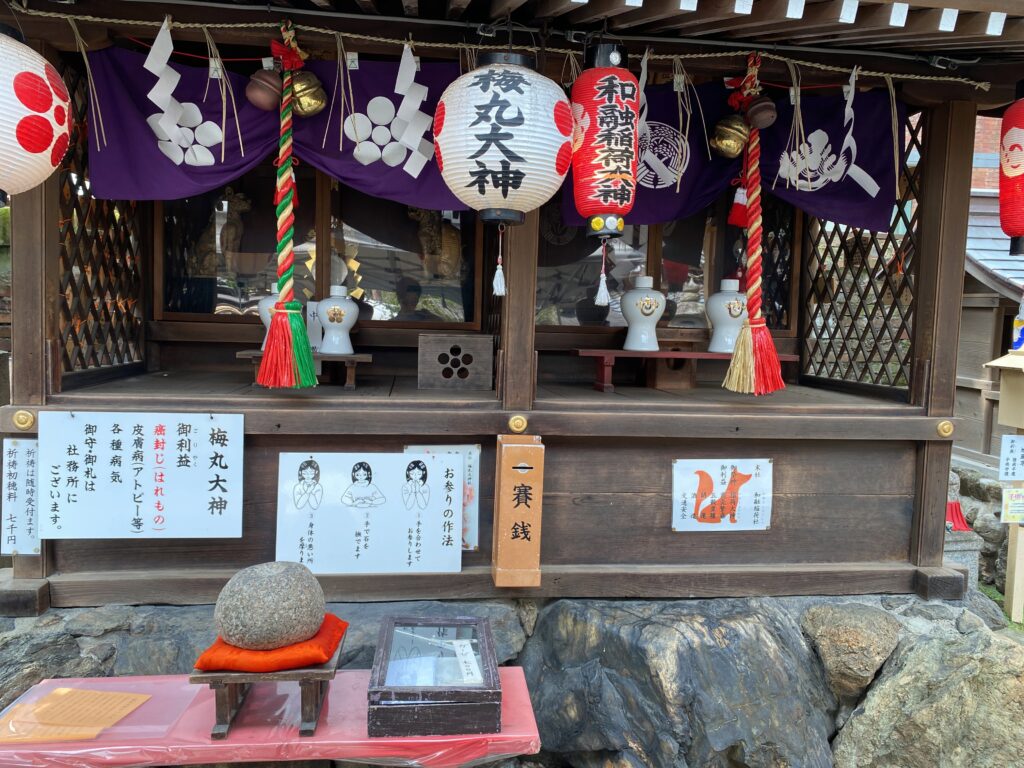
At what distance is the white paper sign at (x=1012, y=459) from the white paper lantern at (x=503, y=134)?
15.3 feet

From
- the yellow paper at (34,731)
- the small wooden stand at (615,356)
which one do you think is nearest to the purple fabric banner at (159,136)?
the small wooden stand at (615,356)

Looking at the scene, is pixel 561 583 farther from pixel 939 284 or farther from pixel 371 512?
pixel 939 284

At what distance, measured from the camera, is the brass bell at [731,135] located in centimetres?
436

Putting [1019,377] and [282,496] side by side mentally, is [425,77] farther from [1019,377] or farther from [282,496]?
[1019,377]

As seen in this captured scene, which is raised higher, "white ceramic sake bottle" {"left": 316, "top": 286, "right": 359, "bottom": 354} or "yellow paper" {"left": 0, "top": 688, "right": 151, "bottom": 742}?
"white ceramic sake bottle" {"left": 316, "top": 286, "right": 359, "bottom": 354}

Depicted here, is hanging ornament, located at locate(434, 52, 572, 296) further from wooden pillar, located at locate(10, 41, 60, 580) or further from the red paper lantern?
the red paper lantern

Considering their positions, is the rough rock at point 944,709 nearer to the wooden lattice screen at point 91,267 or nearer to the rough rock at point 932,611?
the rough rock at point 932,611

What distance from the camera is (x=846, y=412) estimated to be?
4402 mm

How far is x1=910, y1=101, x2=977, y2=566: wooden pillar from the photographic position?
14.0 ft

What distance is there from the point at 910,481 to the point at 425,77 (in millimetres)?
4289

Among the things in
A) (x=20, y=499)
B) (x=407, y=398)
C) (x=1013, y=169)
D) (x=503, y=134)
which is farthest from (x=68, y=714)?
(x=1013, y=169)

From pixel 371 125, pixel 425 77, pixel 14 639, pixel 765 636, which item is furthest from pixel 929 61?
pixel 14 639

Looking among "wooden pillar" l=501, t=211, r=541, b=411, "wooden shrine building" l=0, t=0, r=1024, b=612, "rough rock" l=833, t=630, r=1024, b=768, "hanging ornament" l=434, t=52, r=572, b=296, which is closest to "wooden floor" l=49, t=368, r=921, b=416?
"wooden shrine building" l=0, t=0, r=1024, b=612

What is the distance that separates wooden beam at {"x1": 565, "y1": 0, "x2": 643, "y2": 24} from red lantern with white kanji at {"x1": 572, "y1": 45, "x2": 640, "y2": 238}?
0.17m
